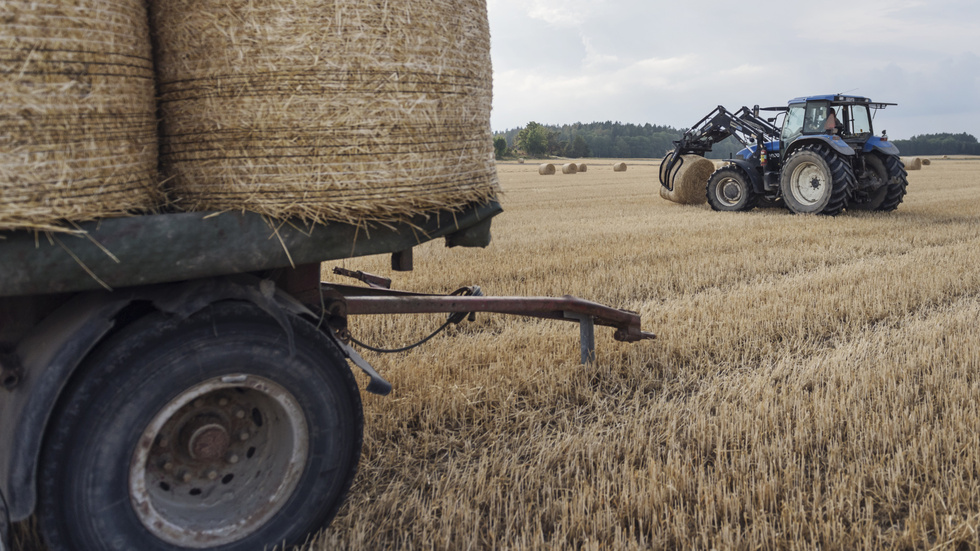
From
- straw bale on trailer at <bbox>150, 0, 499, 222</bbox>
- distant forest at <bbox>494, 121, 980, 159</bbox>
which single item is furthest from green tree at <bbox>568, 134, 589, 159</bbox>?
straw bale on trailer at <bbox>150, 0, 499, 222</bbox>

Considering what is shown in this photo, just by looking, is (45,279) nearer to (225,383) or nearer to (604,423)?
(225,383)

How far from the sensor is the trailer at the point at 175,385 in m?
1.80

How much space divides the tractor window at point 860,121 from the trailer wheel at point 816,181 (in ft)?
2.89

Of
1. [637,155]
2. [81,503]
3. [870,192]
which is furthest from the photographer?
[637,155]

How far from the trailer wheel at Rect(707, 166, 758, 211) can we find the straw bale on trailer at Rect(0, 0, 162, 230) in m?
12.2

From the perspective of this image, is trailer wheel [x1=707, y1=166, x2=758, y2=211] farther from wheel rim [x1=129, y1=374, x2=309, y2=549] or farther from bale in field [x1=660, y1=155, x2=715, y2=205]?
wheel rim [x1=129, y1=374, x2=309, y2=549]

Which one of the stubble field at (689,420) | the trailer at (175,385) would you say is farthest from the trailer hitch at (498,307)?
the trailer at (175,385)

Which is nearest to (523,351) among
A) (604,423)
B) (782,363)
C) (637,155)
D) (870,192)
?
(604,423)

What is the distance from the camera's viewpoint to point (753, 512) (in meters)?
2.46

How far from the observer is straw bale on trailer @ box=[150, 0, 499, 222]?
208 cm

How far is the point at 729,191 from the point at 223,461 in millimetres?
12590

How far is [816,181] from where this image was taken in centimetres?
1157

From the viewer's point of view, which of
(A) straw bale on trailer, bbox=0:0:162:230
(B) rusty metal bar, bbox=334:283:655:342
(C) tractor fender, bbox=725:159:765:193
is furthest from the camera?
(C) tractor fender, bbox=725:159:765:193

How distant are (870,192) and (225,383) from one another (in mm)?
12481
